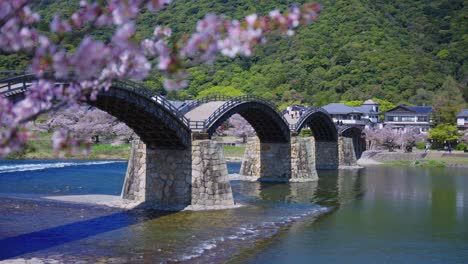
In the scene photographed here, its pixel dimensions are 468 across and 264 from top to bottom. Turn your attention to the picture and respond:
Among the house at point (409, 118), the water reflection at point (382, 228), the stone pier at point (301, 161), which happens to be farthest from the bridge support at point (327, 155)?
the house at point (409, 118)

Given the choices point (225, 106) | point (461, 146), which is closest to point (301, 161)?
point (225, 106)

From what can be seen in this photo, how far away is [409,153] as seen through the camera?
62969mm

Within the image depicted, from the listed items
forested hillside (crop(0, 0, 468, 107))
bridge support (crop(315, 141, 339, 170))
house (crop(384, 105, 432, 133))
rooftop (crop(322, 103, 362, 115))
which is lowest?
bridge support (crop(315, 141, 339, 170))

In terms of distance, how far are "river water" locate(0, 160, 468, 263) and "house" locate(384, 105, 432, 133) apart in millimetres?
39638

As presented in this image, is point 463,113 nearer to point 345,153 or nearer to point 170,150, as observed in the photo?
point 345,153

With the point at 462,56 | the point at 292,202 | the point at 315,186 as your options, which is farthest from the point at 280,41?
the point at 292,202

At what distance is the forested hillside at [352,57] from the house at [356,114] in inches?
418

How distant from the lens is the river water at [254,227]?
18.1 metres

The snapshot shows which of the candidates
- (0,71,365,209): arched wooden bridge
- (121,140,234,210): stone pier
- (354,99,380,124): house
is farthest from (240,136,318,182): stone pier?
(354,99,380,124): house

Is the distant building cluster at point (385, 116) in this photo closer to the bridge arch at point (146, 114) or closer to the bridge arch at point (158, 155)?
the bridge arch at point (158, 155)

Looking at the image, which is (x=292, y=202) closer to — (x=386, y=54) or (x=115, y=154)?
(x=115, y=154)

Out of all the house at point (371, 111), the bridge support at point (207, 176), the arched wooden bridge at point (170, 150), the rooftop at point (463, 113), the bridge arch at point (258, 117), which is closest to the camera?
the arched wooden bridge at point (170, 150)

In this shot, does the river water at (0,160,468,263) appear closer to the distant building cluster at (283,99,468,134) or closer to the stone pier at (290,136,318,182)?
the stone pier at (290,136,318,182)

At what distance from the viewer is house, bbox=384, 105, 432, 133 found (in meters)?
75.9
